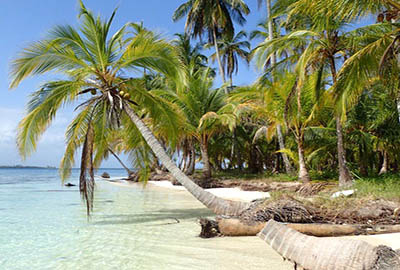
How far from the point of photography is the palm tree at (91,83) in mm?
6590

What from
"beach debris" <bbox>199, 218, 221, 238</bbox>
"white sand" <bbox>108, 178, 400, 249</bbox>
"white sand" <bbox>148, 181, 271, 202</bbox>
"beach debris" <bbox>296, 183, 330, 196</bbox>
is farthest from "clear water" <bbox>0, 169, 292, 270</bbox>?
"white sand" <bbox>148, 181, 271, 202</bbox>

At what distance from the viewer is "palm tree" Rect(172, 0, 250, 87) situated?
22.5 metres

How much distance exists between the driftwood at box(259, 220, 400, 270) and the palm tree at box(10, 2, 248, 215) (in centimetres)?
292

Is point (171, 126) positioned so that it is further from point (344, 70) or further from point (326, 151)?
point (326, 151)

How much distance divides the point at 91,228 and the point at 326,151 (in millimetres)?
11486

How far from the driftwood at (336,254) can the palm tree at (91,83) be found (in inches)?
115

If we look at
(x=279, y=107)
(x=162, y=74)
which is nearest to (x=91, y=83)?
(x=162, y=74)

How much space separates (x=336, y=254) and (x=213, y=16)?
21.7 m

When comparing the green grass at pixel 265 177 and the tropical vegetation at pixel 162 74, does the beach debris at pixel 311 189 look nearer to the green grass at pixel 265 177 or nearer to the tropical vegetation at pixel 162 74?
the tropical vegetation at pixel 162 74

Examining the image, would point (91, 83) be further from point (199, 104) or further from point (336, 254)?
point (199, 104)

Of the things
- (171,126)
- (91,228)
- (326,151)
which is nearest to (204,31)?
(326,151)

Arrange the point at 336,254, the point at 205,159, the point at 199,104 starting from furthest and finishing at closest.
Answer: the point at 205,159 → the point at 199,104 → the point at 336,254

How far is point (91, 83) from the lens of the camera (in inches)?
278

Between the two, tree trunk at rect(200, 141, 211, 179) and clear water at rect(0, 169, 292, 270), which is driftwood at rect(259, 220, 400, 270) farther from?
tree trunk at rect(200, 141, 211, 179)
